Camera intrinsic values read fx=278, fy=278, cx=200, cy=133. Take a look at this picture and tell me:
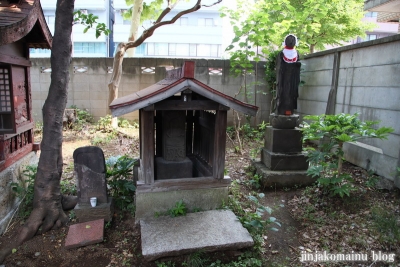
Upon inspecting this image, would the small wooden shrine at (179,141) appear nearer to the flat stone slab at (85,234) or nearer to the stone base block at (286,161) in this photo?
the flat stone slab at (85,234)

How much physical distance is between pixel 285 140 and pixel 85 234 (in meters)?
4.46

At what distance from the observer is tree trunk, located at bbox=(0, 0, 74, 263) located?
4363mm

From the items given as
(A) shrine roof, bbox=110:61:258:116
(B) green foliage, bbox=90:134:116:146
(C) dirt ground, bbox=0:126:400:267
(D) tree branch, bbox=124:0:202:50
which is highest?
(D) tree branch, bbox=124:0:202:50

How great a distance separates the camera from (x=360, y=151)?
655 cm

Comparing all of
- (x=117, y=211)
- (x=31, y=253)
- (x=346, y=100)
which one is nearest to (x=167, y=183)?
(x=117, y=211)

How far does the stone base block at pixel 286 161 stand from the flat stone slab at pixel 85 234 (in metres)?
3.74

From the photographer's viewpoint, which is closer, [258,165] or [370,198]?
[370,198]

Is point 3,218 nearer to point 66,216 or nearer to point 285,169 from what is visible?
point 66,216

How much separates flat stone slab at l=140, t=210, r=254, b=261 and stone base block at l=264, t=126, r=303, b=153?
238cm

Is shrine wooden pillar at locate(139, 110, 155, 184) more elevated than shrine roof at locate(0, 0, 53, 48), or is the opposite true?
shrine roof at locate(0, 0, 53, 48)

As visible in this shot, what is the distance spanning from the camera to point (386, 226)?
425 centimetres

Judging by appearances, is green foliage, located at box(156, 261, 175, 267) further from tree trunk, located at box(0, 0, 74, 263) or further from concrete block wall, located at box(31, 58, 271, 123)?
concrete block wall, located at box(31, 58, 271, 123)

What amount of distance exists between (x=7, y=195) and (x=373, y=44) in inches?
310

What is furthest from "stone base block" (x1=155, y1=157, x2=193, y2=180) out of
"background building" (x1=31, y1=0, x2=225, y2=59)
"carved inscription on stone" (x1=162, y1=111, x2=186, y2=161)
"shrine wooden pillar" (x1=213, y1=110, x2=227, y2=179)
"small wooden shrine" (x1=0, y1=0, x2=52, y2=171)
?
"background building" (x1=31, y1=0, x2=225, y2=59)
